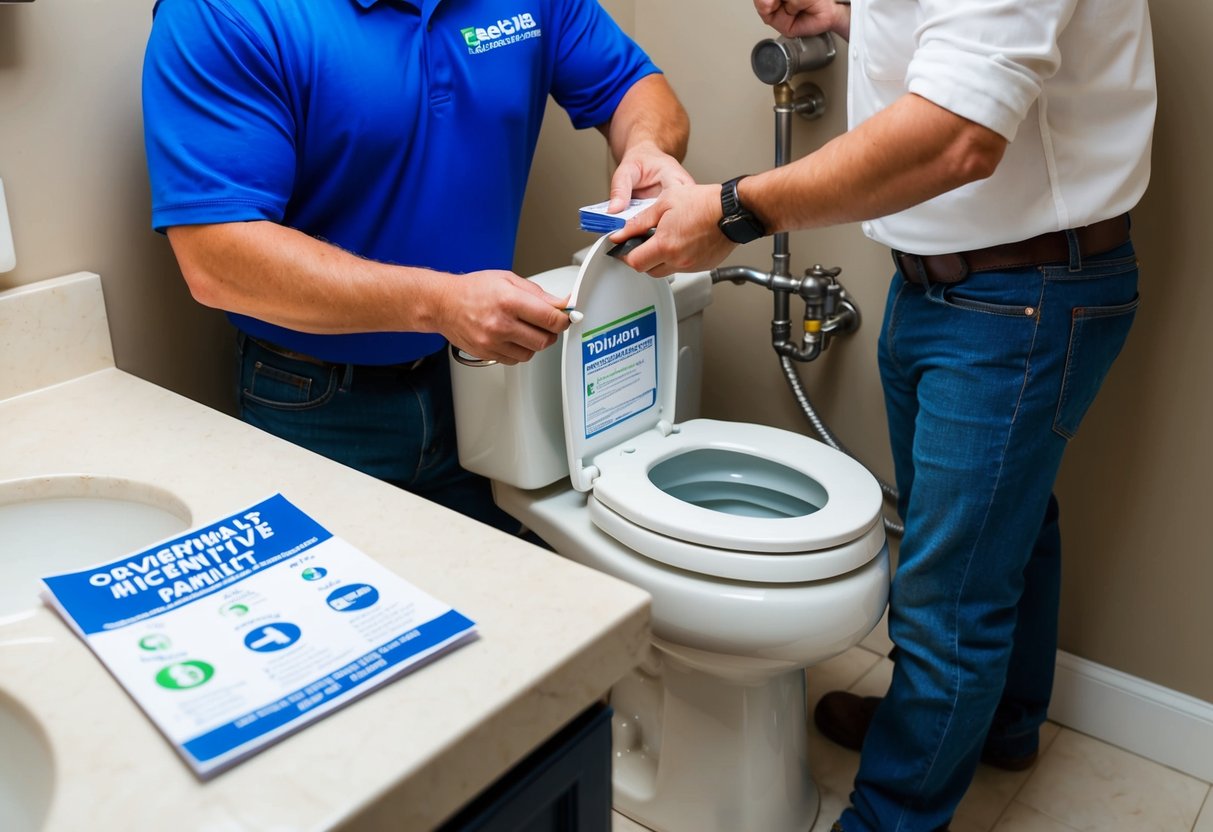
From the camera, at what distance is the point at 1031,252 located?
124 cm

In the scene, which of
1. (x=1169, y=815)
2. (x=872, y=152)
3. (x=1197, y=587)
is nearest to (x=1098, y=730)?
(x=1169, y=815)

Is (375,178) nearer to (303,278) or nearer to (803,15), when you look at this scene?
(303,278)

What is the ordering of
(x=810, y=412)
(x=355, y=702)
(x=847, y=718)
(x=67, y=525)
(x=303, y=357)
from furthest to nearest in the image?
(x=810, y=412), (x=847, y=718), (x=303, y=357), (x=67, y=525), (x=355, y=702)

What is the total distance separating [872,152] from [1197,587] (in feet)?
3.13

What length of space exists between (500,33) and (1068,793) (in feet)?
4.54

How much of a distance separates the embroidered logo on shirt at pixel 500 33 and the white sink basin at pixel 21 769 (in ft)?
3.10

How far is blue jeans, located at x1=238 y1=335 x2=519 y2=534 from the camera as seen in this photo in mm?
1380

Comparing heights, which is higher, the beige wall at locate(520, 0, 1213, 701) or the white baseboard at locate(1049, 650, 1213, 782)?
the beige wall at locate(520, 0, 1213, 701)

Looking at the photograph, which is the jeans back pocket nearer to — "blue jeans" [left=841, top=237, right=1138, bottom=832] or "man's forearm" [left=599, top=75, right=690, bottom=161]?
"blue jeans" [left=841, top=237, right=1138, bottom=832]

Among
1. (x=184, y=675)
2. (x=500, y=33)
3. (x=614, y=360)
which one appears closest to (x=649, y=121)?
(x=500, y=33)

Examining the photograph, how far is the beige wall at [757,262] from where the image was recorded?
121 centimetres

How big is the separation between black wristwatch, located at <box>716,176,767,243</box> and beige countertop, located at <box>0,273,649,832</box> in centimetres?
52

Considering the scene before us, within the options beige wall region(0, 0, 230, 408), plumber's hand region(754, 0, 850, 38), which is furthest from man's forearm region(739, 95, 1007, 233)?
beige wall region(0, 0, 230, 408)

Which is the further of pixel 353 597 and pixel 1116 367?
pixel 1116 367
